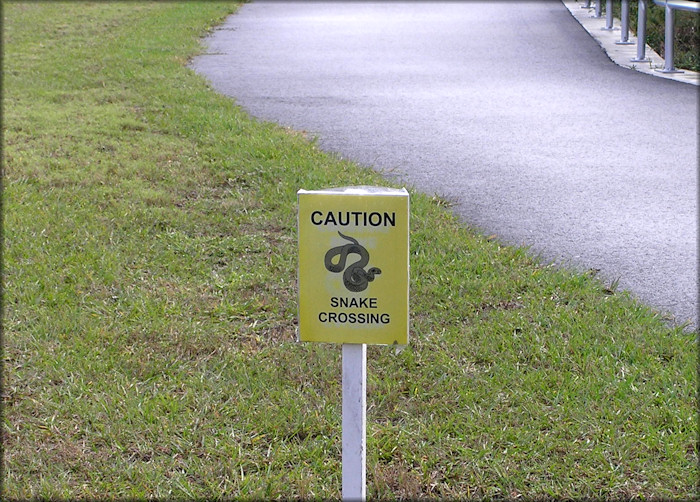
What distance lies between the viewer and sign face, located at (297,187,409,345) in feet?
7.93

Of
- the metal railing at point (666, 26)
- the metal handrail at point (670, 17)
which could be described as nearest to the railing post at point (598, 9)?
the metal railing at point (666, 26)

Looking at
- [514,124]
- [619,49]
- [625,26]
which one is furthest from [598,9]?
[514,124]

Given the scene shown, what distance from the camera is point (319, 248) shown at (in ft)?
8.12

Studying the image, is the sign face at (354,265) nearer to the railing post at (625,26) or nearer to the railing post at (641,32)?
the railing post at (641,32)

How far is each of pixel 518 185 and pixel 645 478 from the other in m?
3.82

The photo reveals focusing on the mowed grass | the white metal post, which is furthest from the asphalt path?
the white metal post

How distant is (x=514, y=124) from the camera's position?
8617 millimetres

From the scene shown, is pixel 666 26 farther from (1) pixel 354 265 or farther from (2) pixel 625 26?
(1) pixel 354 265

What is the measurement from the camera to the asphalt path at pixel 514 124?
18.2 feet

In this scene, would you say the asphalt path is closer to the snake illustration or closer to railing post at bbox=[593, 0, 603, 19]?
railing post at bbox=[593, 0, 603, 19]

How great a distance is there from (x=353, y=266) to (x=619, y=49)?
1120 centimetres

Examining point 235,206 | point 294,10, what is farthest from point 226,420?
point 294,10

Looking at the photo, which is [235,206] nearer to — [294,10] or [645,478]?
[645,478]

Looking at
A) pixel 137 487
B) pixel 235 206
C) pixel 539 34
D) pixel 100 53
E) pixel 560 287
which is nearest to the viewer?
pixel 137 487
